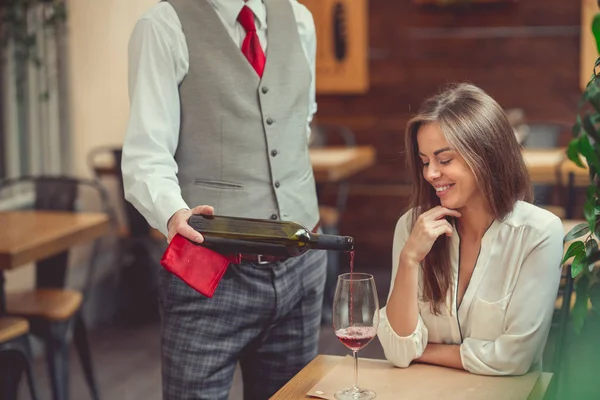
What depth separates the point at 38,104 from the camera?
16.8 feet

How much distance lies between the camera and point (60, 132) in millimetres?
5301

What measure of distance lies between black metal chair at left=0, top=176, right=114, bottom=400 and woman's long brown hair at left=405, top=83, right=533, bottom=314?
195 centimetres

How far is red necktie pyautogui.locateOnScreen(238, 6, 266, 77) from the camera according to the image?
2.24 metres

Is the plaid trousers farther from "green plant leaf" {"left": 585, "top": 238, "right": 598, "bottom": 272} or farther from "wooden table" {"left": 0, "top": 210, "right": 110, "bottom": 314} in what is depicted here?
"wooden table" {"left": 0, "top": 210, "right": 110, "bottom": 314}

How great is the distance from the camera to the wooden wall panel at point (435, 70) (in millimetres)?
5957

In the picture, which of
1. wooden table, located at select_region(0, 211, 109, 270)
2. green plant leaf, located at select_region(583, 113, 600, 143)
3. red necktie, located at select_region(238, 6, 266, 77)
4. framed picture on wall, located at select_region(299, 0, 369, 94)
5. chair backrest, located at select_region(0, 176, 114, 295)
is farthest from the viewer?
framed picture on wall, located at select_region(299, 0, 369, 94)

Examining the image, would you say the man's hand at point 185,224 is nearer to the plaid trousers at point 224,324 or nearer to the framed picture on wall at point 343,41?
the plaid trousers at point 224,324

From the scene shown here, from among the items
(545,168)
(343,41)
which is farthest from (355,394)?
(343,41)

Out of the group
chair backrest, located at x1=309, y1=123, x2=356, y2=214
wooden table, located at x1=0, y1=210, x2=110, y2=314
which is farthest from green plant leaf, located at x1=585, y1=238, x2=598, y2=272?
chair backrest, located at x1=309, y1=123, x2=356, y2=214

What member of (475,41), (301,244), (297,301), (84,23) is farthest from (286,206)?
(475,41)

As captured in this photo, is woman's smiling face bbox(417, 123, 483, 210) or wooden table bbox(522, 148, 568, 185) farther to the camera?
wooden table bbox(522, 148, 568, 185)

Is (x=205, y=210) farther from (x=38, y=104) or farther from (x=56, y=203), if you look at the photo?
(x=38, y=104)

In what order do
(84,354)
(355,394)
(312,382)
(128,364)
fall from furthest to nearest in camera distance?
(128,364) < (84,354) < (312,382) < (355,394)

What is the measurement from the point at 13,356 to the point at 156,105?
3.80ft
